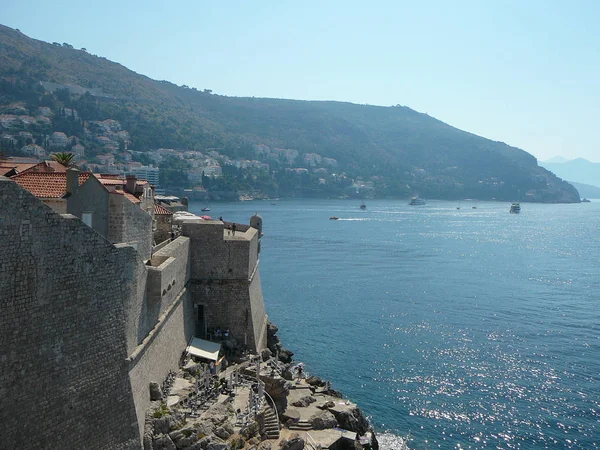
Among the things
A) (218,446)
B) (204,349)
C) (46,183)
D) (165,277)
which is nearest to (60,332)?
(218,446)

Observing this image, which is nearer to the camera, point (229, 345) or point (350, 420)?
point (350, 420)

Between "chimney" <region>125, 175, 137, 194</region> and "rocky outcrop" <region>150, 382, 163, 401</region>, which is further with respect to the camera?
"chimney" <region>125, 175, 137, 194</region>

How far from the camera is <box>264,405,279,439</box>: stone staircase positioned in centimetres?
1878

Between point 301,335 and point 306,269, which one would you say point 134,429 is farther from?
point 306,269

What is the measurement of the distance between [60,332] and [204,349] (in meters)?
10.5

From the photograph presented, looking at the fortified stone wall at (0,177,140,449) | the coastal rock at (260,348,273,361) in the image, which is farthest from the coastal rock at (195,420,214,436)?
the coastal rock at (260,348,273,361)

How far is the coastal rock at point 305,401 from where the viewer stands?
887 inches

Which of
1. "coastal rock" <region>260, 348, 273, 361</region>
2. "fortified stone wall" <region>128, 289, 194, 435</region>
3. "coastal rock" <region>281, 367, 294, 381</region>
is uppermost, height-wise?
"fortified stone wall" <region>128, 289, 194, 435</region>

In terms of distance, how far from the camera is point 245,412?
60.8 feet

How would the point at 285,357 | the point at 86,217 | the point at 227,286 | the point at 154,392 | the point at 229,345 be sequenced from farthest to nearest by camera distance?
the point at 285,357, the point at 227,286, the point at 229,345, the point at 86,217, the point at 154,392

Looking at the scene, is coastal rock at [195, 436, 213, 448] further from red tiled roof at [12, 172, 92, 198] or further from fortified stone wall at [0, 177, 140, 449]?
red tiled roof at [12, 172, 92, 198]

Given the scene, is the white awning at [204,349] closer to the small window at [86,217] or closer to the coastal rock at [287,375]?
the coastal rock at [287,375]

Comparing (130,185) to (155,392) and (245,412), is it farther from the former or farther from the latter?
(245,412)

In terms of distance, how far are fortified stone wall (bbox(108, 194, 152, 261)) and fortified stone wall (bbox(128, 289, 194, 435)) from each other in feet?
8.25
